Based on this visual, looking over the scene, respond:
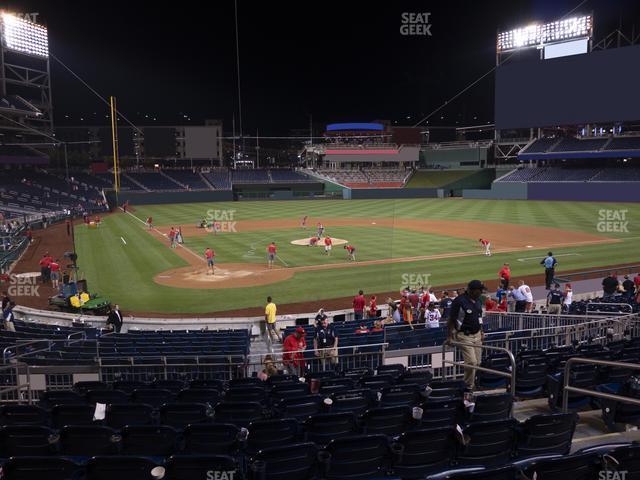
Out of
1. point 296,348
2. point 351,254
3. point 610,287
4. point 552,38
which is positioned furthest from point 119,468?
point 552,38

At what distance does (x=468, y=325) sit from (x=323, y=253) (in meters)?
23.5

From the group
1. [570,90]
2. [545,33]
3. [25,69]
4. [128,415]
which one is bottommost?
[128,415]

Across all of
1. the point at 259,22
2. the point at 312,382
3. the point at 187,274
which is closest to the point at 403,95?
the point at 259,22

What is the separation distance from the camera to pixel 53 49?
57.5m

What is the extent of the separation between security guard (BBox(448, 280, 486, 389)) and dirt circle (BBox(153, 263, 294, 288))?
1662 centimetres

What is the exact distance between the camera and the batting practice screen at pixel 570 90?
61.2m

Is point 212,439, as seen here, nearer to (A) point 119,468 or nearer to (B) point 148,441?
(B) point 148,441

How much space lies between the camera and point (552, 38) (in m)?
70.5

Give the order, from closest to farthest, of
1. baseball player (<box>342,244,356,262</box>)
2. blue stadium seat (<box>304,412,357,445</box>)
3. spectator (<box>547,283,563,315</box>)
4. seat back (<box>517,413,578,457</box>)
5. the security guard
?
seat back (<box>517,413,578,457</box>), blue stadium seat (<box>304,412,357,445</box>), the security guard, spectator (<box>547,283,563,315</box>), baseball player (<box>342,244,356,262</box>)

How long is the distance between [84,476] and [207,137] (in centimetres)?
7376

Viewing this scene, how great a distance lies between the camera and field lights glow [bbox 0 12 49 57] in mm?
58562

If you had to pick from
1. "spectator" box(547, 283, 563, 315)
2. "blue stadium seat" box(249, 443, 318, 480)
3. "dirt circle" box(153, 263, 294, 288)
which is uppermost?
"blue stadium seat" box(249, 443, 318, 480)

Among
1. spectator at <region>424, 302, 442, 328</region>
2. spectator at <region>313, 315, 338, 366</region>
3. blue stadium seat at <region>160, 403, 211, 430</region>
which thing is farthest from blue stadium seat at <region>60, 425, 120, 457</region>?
spectator at <region>424, 302, 442, 328</region>

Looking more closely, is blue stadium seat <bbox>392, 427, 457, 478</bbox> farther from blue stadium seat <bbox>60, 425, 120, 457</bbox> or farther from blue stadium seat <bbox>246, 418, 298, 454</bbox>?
blue stadium seat <bbox>60, 425, 120, 457</bbox>
